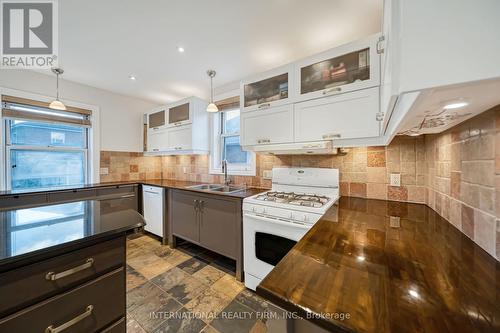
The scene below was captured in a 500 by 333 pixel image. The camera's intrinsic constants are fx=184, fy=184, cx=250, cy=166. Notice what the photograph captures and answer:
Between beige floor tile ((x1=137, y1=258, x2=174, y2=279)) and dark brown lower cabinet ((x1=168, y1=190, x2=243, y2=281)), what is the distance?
1.21ft

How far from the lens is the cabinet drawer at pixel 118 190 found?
2.70 metres

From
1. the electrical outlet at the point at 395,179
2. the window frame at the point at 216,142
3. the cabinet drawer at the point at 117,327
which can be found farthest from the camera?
the window frame at the point at 216,142

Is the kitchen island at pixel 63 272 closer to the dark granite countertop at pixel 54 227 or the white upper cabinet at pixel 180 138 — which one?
the dark granite countertop at pixel 54 227

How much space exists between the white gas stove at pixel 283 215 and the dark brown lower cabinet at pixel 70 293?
3.50 ft

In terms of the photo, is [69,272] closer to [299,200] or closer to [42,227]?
[42,227]

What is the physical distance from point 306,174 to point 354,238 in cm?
114

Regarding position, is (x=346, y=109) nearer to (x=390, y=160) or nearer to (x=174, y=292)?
(x=390, y=160)

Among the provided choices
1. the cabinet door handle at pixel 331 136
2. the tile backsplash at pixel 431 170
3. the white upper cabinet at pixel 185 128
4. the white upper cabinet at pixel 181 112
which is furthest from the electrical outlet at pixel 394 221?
the white upper cabinet at pixel 181 112

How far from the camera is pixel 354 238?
0.90 metres

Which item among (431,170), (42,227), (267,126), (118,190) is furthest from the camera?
(118,190)

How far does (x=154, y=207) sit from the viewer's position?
2900mm

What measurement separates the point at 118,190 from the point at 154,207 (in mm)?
620

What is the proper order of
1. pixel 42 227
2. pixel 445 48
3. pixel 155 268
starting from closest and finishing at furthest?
pixel 445 48, pixel 42 227, pixel 155 268

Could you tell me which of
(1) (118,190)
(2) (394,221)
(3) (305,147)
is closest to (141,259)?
(1) (118,190)
